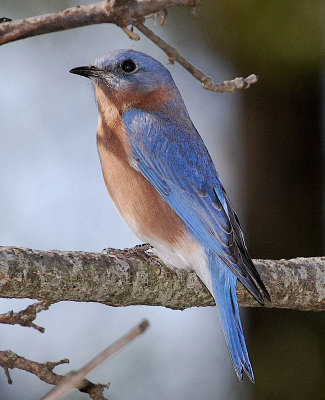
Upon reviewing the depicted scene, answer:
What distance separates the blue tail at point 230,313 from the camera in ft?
15.5

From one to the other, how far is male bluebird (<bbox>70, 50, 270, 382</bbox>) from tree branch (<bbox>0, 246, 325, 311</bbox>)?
145 mm

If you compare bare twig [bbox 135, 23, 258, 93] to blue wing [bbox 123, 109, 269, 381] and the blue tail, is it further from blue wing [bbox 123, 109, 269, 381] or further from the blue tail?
the blue tail

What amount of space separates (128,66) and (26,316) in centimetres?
253

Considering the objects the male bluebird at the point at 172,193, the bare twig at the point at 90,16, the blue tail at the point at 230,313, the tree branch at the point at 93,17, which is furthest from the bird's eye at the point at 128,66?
the bare twig at the point at 90,16

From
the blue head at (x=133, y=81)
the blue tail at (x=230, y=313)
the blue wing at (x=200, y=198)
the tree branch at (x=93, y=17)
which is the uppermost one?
the tree branch at (x=93, y=17)

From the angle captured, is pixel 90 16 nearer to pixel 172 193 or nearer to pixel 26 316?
pixel 26 316

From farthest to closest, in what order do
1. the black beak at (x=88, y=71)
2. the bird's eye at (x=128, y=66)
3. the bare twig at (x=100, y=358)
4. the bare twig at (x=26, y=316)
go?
the bird's eye at (x=128, y=66)
the black beak at (x=88, y=71)
the bare twig at (x=26, y=316)
the bare twig at (x=100, y=358)

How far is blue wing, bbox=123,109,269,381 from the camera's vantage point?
15.9 feet

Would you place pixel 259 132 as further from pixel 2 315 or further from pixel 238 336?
pixel 2 315

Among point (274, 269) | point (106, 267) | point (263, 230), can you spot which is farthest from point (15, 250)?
point (263, 230)

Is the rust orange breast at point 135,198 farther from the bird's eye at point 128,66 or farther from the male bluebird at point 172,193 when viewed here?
the bird's eye at point 128,66

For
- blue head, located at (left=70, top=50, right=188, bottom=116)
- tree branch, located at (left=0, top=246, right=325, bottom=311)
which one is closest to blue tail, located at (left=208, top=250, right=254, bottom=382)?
tree branch, located at (left=0, top=246, right=325, bottom=311)

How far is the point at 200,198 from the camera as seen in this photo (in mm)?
5246

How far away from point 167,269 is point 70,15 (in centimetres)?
206
